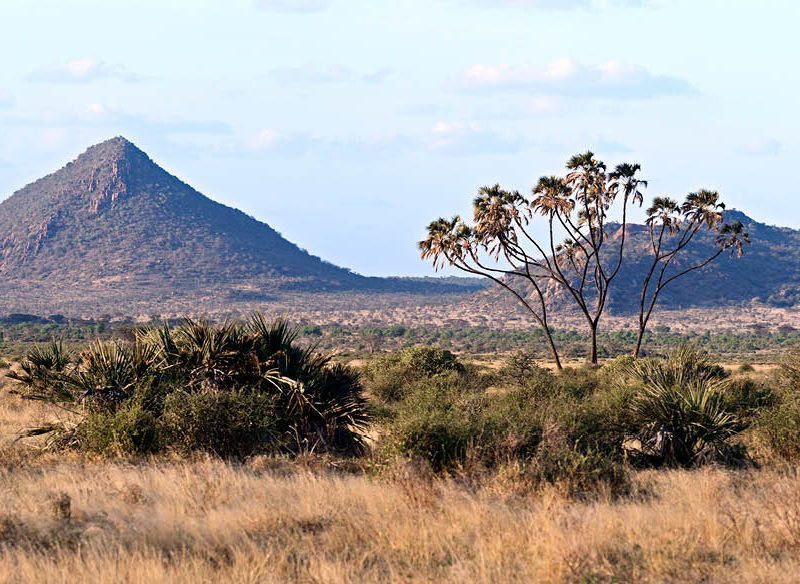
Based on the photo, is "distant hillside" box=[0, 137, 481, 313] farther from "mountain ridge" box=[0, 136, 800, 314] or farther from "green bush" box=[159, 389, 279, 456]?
"green bush" box=[159, 389, 279, 456]

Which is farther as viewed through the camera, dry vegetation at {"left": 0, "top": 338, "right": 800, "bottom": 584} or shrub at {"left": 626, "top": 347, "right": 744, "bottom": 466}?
shrub at {"left": 626, "top": 347, "right": 744, "bottom": 466}

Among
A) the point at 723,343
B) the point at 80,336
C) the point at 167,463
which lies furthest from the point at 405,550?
the point at 723,343

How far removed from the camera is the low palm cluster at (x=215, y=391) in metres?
12.5

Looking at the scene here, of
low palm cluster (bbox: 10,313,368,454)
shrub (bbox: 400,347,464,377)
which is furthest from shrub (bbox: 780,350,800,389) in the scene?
shrub (bbox: 400,347,464,377)

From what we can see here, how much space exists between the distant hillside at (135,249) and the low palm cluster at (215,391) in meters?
109

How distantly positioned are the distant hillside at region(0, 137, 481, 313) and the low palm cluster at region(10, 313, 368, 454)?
108574mm

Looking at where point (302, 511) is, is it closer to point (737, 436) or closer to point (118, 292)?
point (737, 436)

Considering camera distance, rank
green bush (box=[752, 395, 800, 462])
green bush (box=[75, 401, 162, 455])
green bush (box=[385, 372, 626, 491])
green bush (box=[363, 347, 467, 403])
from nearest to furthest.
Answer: green bush (box=[385, 372, 626, 491]), green bush (box=[75, 401, 162, 455]), green bush (box=[752, 395, 800, 462]), green bush (box=[363, 347, 467, 403])

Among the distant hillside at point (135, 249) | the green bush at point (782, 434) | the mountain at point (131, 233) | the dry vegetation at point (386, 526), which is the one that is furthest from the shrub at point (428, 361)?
the mountain at point (131, 233)

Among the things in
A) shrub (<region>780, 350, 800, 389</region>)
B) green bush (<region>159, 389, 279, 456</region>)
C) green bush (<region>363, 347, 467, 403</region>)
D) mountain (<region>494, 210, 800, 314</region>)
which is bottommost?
green bush (<region>363, 347, 467, 403</region>)

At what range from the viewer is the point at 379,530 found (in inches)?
336

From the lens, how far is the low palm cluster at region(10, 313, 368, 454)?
12.5m

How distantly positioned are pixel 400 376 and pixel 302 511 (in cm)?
1907

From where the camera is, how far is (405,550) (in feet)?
26.3
